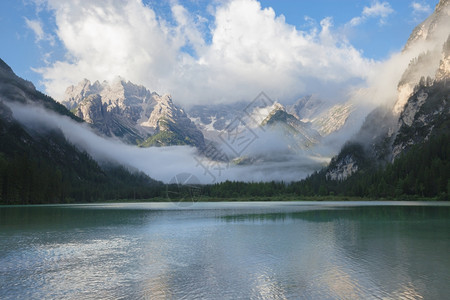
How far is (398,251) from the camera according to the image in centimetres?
3722

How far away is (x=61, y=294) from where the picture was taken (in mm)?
23125

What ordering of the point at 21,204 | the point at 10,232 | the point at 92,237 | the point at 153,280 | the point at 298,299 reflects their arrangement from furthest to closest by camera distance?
the point at 21,204 < the point at 10,232 < the point at 92,237 < the point at 153,280 < the point at 298,299

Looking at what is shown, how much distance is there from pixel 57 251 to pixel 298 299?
2994 cm

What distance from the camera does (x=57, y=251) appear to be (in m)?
39.7

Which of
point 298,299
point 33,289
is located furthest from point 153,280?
point 298,299

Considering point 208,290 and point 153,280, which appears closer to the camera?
point 208,290

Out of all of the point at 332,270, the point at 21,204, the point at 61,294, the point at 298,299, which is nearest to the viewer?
the point at 298,299

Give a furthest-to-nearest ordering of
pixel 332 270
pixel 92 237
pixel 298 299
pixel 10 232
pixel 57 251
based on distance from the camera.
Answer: pixel 10 232, pixel 92 237, pixel 57 251, pixel 332 270, pixel 298 299

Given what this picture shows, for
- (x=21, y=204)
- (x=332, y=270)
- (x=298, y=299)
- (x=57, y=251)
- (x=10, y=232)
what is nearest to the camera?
(x=298, y=299)

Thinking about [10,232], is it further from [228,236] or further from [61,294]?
[61,294]

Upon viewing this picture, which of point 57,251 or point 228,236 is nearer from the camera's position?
point 57,251

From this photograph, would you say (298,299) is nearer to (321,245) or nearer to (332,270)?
(332,270)

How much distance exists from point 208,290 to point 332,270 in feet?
37.9

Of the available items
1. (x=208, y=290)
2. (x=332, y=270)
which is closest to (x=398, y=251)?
(x=332, y=270)
